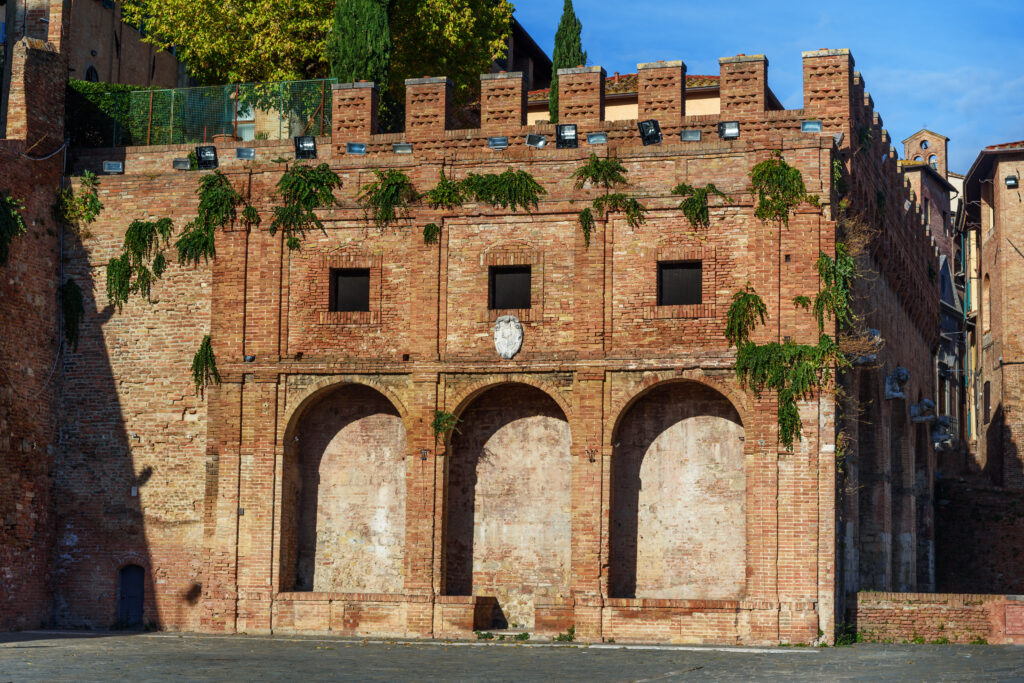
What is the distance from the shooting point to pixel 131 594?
29016 mm

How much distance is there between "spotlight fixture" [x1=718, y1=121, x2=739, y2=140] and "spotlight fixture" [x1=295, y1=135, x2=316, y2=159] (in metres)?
7.84

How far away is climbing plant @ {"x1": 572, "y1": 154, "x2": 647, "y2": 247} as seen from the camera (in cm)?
2733

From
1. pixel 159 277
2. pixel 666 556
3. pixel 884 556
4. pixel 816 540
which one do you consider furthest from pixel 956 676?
pixel 159 277

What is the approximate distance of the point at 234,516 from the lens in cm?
2786

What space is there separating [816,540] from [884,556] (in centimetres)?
669

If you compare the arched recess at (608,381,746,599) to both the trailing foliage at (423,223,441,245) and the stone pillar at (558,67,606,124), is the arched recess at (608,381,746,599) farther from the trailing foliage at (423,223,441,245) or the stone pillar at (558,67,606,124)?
the stone pillar at (558,67,606,124)

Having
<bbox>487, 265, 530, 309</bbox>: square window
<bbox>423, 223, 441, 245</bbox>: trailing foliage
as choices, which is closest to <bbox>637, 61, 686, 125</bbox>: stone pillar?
<bbox>487, 265, 530, 309</bbox>: square window

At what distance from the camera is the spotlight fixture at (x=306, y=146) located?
2905 centimetres

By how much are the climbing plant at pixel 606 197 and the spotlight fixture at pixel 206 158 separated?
7.48 meters

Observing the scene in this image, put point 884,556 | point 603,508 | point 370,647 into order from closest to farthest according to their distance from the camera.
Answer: point 370,647, point 603,508, point 884,556

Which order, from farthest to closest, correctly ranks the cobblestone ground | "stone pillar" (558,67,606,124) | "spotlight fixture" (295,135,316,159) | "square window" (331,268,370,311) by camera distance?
1. "spotlight fixture" (295,135,316,159)
2. "square window" (331,268,370,311)
3. "stone pillar" (558,67,606,124)
4. the cobblestone ground

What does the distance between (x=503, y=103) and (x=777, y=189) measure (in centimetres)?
557

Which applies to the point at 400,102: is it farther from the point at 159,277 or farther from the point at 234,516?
the point at 234,516

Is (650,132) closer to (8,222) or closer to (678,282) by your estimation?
(678,282)
